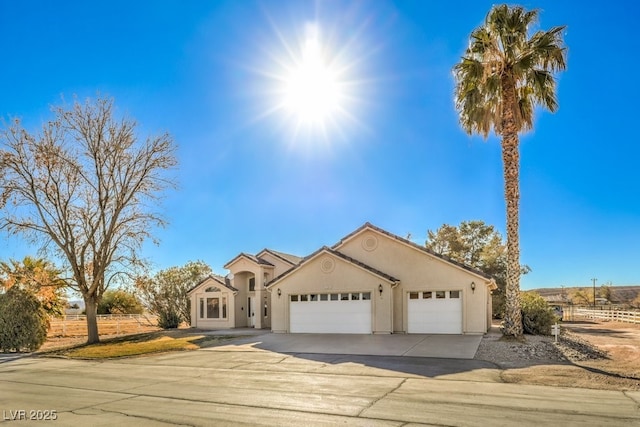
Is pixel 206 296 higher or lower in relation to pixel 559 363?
higher

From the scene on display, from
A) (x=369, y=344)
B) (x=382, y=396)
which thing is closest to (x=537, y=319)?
(x=369, y=344)

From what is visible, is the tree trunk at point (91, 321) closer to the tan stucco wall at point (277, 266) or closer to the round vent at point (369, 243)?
the tan stucco wall at point (277, 266)

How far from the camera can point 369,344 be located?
1844 centimetres

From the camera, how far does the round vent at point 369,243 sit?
78.7 feet

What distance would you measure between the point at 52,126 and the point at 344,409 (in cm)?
2388

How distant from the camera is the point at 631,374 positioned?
1127cm

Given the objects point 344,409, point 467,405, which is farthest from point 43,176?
point 467,405

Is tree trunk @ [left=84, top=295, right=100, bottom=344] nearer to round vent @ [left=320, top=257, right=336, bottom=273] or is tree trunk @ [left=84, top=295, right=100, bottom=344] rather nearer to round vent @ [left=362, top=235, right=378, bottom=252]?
round vent @ [left=320, top=257, right=336, bottom=273]

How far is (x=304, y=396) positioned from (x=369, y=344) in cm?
924

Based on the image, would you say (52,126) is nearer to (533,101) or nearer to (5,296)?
(5,296)

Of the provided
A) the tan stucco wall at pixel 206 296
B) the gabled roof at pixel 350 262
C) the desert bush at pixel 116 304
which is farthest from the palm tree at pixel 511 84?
the desert bush at pixel 116 304

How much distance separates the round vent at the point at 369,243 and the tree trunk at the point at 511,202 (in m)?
7.46

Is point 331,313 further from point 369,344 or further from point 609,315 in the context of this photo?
point 609,315

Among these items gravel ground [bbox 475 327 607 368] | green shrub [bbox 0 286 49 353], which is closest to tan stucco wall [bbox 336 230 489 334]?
gravel ground [bbox 475 327 607 368]
